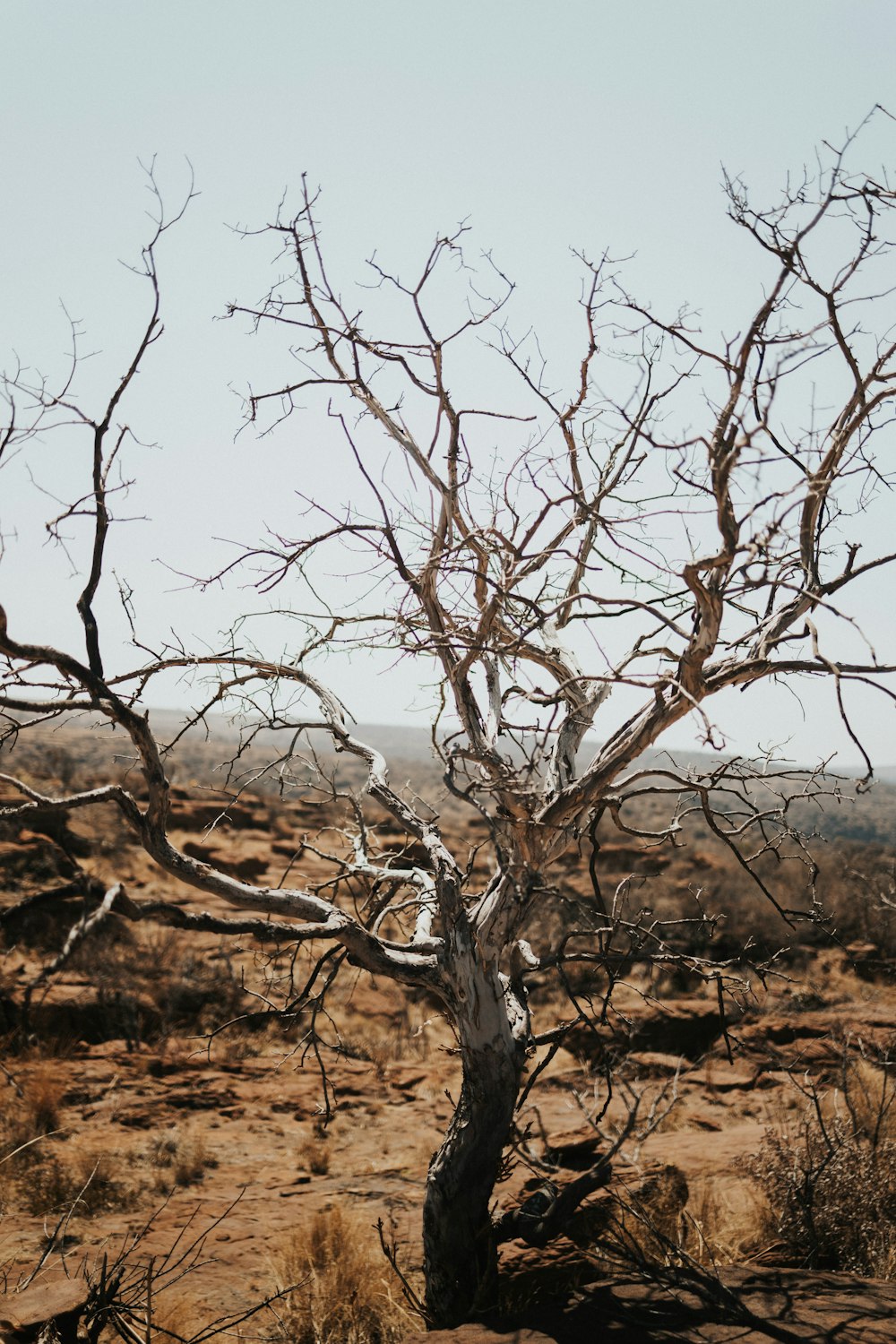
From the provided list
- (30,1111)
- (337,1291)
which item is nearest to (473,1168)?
(337,1291)

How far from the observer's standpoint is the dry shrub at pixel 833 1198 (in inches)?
239

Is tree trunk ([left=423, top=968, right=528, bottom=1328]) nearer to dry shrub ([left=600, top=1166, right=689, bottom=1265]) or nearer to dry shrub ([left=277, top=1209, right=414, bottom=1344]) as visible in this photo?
dry shrub ([left=277, top=1209, right=414, bottom=1344])

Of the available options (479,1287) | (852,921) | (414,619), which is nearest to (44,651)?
(414,619)

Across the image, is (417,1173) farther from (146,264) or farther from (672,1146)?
(146,264)

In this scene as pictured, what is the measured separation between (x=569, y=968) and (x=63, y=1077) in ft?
28.6

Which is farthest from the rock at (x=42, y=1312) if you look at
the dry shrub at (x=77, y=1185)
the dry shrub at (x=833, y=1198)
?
the dry shrub at (x=833, y=1198)

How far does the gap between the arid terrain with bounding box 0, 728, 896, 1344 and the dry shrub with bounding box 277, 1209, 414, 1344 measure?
0.06ft

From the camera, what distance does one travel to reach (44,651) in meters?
4.11

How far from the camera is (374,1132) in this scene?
35.4 feet

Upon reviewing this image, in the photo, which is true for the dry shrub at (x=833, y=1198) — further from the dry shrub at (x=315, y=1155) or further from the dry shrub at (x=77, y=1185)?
the dry shrub at (x=77, y=1185)

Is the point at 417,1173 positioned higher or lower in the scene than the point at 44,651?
lower

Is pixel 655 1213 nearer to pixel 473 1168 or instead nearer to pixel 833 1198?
pixel 833 1198

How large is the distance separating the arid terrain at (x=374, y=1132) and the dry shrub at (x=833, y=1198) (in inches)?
0.8

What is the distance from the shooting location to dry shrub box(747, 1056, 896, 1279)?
607 centimetres
